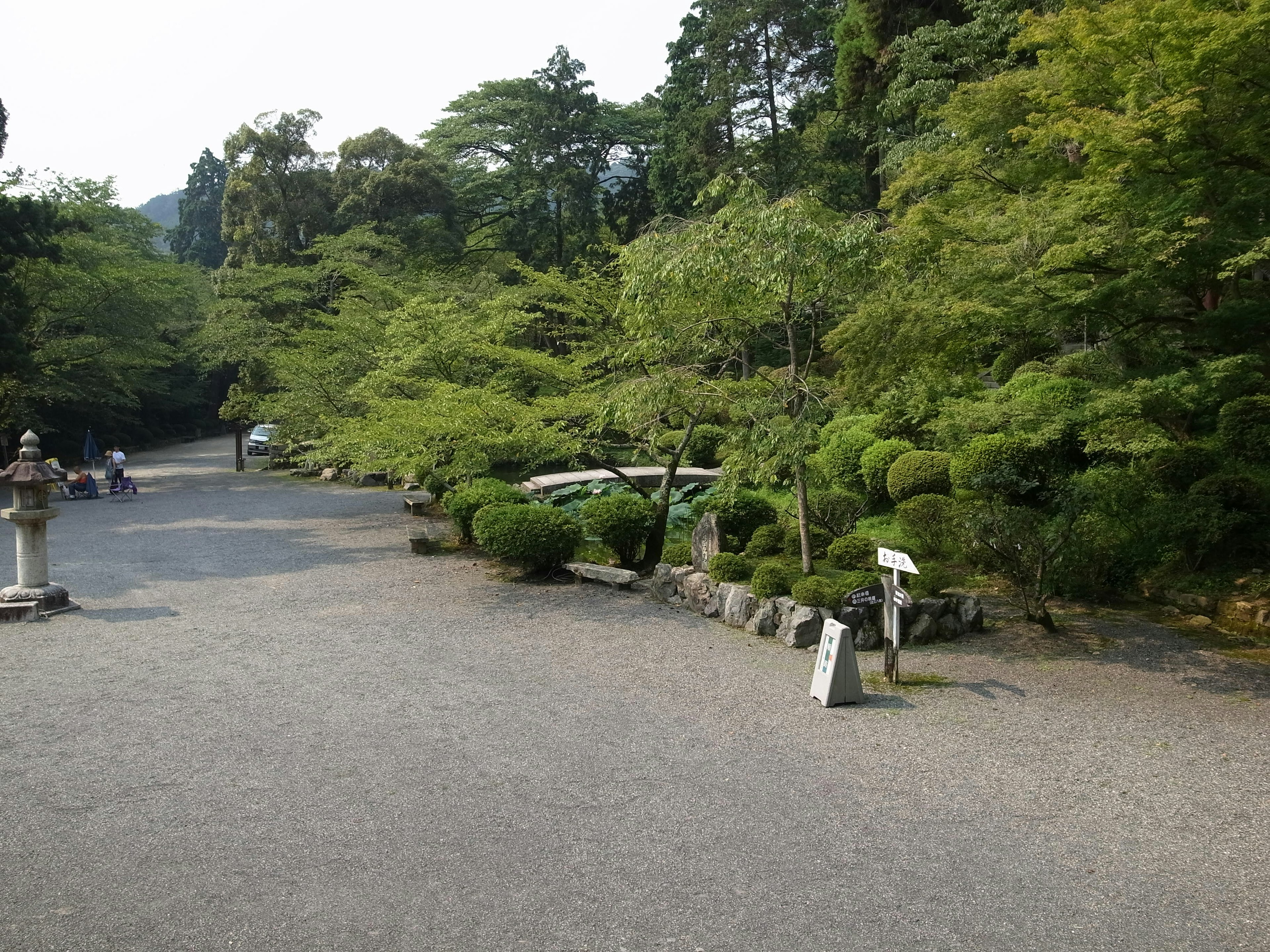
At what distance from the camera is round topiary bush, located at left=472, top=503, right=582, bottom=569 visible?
433 inches

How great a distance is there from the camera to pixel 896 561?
695cm

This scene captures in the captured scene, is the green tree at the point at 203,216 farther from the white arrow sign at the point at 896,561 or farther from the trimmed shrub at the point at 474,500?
the white arrow sign at the point at 896,561

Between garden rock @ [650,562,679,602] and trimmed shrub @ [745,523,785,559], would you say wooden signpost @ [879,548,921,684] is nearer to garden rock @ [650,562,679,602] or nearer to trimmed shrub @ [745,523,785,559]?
trimmed shrub @ [745,523,785,559]

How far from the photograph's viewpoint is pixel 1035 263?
25.9 ft

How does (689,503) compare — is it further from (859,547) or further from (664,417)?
(859,547)

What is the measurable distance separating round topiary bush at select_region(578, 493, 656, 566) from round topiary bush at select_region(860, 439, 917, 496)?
168 inches

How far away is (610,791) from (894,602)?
115 inches

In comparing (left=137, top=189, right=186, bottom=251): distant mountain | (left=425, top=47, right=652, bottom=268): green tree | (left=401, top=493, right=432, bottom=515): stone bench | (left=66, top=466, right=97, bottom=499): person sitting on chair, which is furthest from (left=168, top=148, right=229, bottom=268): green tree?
(left=137, top=189, right=186, bottom=251): distant mountain

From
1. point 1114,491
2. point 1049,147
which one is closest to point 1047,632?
point 1114,491

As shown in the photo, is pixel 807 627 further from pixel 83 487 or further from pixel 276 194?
pixel 276 194

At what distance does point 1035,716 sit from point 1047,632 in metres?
2.32

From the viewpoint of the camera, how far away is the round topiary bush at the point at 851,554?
939 centimetres

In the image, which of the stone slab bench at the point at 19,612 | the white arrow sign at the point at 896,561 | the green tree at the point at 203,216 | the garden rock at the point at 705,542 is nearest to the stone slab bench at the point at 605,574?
the garden rock at the point at 705,542

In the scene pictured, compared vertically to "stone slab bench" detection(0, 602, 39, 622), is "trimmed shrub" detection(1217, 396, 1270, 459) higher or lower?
higher
